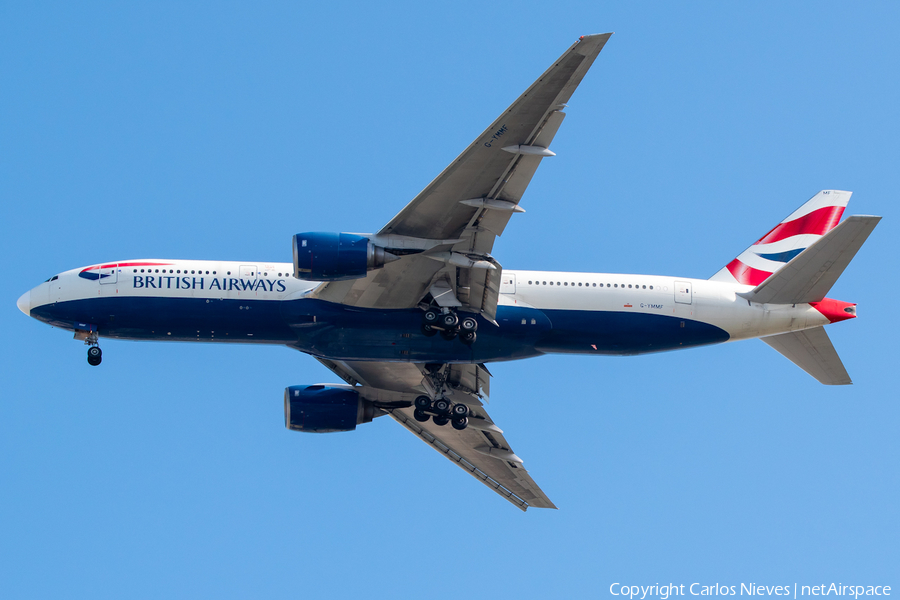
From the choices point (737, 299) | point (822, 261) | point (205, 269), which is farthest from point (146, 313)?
point (822, 261)

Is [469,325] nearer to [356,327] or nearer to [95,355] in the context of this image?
[356,327]

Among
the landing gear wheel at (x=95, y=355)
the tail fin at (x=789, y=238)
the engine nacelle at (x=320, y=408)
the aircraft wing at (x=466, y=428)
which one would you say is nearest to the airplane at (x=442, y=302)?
the landing gear wheel at (x=95, y=355)

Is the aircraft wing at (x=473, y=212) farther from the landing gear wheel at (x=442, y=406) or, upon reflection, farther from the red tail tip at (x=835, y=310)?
→ the red tail tip at (x=835, y=310)

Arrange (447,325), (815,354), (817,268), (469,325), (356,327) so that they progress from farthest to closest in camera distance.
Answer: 1. (815,354)
2. (817,268)
3. (356,327)
4. (469,325)
5. (447,325)

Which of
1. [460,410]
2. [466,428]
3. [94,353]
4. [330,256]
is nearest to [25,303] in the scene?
[94,353]

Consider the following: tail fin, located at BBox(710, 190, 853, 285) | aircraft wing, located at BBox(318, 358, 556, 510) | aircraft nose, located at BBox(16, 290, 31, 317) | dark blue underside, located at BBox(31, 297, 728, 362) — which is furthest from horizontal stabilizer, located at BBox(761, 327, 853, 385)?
aircraft nose, located at BBox(16, 290, 31, 317)

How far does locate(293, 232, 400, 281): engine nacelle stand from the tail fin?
52.5ft

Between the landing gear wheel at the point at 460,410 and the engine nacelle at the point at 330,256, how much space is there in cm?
891

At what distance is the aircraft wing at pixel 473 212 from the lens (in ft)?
92.6

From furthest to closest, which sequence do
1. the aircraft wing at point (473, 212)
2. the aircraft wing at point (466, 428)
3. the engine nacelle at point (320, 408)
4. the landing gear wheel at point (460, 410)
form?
1. the aircraft wing at point (466, 428)
2. the engine nacelle at point (320, 408)
3. the landing gear wheel at point (460, 410)
4. the aircraft wing at point (473, 212)

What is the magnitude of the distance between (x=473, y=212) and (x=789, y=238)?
1624cm

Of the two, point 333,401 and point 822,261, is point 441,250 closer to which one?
point 333,401

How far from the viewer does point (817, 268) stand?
35.6 meters

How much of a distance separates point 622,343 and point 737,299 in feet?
15.2
